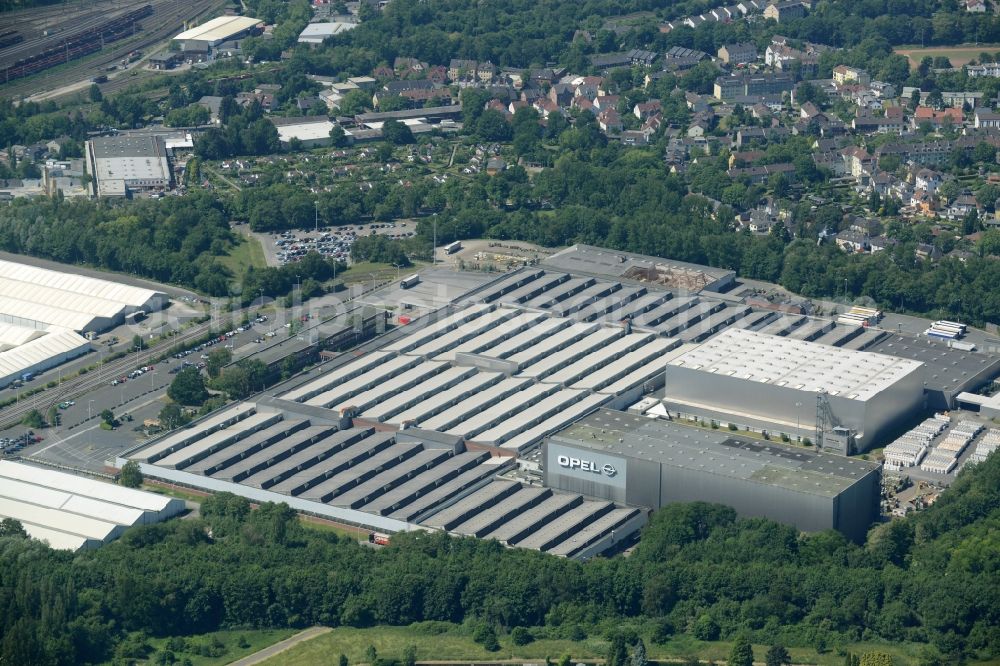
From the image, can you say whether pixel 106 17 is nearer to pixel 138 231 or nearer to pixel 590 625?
pixel 138 231

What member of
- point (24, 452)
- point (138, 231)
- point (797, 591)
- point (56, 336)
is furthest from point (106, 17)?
point (797, 591)

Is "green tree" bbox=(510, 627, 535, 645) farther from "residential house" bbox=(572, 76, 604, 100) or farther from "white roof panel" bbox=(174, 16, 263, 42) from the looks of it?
"white roof panel" bbox=(174, 16, 263, 42)

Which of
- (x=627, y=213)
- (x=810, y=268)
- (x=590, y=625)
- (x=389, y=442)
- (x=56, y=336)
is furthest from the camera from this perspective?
(x=627, y=213)

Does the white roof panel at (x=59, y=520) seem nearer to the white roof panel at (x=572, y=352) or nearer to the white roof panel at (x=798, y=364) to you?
the white roof panel at (x=572, y=352)

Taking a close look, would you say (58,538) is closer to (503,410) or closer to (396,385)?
(396,385)

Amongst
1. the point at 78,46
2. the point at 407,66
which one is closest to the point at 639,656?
the point at 407,66

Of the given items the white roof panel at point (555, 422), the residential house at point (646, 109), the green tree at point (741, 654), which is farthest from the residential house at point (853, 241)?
the green tree at point (741, 654)
